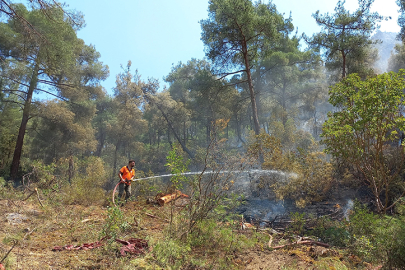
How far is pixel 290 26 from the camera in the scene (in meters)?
25.6

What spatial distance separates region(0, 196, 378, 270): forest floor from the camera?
3221 millimetres

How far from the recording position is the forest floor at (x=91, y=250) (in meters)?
3.22

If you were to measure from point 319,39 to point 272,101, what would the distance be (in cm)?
1877

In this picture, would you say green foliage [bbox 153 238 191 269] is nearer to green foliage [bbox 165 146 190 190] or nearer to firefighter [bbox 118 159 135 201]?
green foliage [bbox 165 146 190 190]

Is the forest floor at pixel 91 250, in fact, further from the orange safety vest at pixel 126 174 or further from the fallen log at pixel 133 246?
the orange safety vest at pixel 126 174

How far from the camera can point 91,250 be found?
373cm

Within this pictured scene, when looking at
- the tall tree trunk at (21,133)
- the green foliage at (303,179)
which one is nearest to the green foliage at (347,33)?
the green foliage at (303,179)

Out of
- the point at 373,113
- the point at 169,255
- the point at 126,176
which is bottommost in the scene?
the point at 169,255

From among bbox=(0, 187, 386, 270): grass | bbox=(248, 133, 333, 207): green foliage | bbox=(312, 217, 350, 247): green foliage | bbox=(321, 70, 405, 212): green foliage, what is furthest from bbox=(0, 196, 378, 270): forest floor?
bbox=(248, 133, 333, 207): green foliage

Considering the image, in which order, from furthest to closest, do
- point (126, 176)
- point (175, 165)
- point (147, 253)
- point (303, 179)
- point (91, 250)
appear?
point (303, 179), point (126, 176), point (175, 165), point (91, 250), point (147, 253)

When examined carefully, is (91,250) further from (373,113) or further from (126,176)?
(373,113)

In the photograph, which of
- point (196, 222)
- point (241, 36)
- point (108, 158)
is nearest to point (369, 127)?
point (196, 222)

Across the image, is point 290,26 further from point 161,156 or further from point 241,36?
point 161,156

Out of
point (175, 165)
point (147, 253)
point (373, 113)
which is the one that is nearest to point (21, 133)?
point (175, 165)
